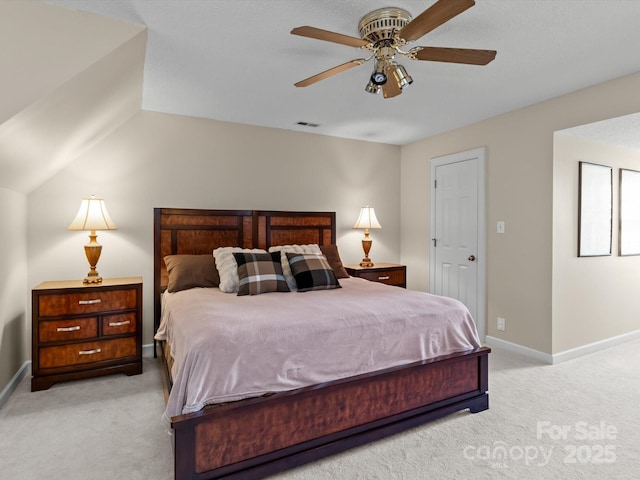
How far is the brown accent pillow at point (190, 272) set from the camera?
3188mm

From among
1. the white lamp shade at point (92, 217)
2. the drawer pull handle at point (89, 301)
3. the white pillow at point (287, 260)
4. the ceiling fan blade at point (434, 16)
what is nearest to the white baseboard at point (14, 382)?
the drawer pull handle at point (89, 301)

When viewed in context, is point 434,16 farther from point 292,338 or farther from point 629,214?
point 629,214

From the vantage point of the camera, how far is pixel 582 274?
3547mm

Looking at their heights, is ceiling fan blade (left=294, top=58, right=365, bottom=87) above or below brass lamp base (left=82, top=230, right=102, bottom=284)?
above

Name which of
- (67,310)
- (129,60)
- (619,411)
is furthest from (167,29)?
(619,411)

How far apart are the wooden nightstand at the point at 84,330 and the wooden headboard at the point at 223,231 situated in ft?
1.49

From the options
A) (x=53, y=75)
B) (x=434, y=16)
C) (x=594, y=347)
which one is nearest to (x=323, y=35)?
(x=434, y=16)

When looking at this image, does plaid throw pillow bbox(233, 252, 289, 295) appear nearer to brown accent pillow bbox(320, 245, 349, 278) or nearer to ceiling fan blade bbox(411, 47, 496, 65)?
brown accent pillow bbox(320, 245, 349, 278)

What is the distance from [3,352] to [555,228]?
15.3 ft

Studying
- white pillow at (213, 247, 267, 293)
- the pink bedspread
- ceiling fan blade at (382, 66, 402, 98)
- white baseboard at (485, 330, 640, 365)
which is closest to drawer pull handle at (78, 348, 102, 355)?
the pink bedspread

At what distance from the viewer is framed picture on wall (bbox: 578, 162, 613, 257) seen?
3.53 meters

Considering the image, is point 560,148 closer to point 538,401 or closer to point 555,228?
point 555,228

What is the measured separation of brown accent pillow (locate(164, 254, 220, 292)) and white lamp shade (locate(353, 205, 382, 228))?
6.39ft

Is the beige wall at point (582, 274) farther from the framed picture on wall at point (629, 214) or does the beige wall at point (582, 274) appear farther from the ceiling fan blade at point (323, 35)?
the ceiling fan blade at point (323, 35)
